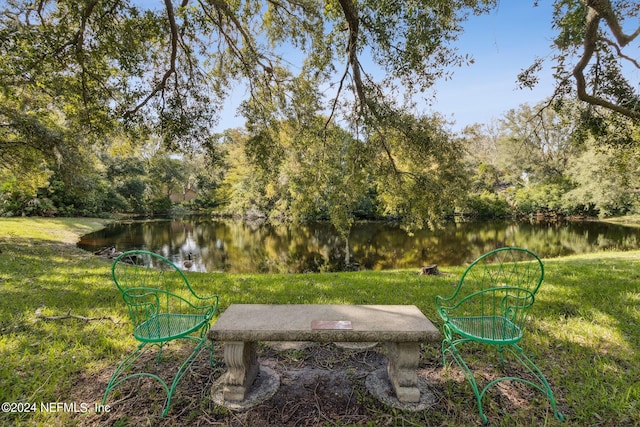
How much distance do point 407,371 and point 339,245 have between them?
45.7 feet

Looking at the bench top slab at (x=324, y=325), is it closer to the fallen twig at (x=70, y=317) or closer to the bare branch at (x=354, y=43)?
the fallen twig at (x=70, y=317)

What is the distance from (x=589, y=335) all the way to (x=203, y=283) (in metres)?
5.51

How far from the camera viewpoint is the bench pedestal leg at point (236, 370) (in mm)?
2281

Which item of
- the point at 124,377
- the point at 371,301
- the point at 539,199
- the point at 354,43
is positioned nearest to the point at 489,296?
the point at 371,301

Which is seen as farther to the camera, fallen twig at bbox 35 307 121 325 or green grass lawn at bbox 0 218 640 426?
fallen twig at bbox 35 307 121 325

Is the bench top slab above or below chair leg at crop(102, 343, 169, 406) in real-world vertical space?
above

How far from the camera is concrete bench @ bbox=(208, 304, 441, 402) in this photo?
7.01ft

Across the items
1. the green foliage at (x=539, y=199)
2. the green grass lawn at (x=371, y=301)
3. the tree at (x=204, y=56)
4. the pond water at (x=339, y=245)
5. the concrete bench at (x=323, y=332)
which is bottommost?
the pond water at (x=339, y=245)

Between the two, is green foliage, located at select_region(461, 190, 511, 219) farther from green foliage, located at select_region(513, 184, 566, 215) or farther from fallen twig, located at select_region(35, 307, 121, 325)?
fallen twig, located at select_region(35, 307, 121, 325)

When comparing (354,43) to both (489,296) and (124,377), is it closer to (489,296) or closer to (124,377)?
(489,296)

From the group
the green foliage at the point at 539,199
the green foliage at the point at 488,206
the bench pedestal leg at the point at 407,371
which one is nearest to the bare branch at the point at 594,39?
the bench pedestal leg at the point at 407,371

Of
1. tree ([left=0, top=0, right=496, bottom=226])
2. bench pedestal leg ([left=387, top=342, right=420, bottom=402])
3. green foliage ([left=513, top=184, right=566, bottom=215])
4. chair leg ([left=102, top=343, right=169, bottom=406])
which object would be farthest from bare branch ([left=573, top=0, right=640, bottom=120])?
green foliage ([left=513, top=184, right=566, bottom=215])

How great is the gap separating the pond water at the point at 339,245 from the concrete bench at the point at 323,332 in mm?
8708

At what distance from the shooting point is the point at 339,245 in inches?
640
